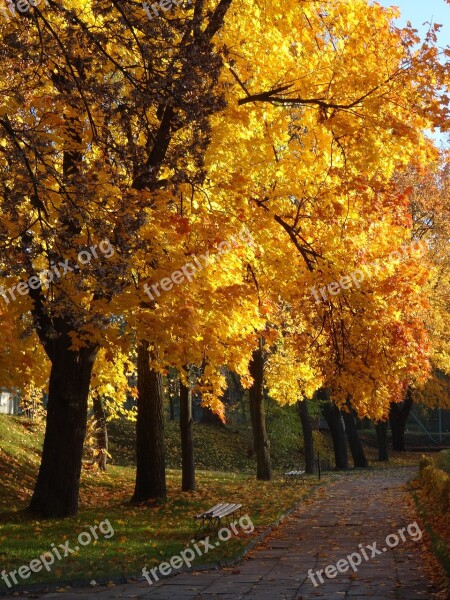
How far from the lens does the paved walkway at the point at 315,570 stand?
7949mm

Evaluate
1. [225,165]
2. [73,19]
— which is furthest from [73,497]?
[73,19]

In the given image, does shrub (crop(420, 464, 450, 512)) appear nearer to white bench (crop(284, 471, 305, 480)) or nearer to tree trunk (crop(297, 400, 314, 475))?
white bench (crop(284, 471, 305, 480))

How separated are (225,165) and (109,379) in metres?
7.89

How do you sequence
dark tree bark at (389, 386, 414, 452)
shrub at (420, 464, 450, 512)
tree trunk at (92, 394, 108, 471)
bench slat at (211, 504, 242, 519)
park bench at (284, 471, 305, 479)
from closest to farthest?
bench slat at (211, 504, 242, 519), shrub at (420, 464, 450, 512), tree trunk at (92, 394, 108, 471), park bench at (284, 471, 305, 479), dark tree bark at (389, 386, 414, 452)

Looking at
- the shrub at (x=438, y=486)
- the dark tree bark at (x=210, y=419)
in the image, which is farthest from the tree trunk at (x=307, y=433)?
the dark tree bark at (x=210, y=419)

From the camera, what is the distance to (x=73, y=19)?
27.3ft

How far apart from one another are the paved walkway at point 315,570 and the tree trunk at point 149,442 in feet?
11.1

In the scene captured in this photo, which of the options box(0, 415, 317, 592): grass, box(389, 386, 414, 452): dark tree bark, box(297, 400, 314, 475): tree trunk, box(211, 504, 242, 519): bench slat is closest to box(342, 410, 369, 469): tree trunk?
box(297, 400, 314, 475): tree trunk

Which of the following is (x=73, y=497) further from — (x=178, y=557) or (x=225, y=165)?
(x=225, y=165)

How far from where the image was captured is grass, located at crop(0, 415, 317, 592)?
9.50m

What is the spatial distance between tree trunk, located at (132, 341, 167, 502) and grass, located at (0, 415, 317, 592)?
45 centimetres

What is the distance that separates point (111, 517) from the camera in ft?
46.4

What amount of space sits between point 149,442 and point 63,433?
3.35m

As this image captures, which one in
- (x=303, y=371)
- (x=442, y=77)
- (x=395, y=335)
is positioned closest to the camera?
(x=442, y=77)
